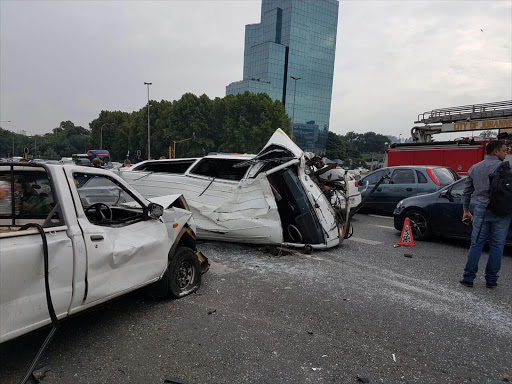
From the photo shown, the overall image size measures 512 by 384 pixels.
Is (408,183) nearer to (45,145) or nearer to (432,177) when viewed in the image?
(432,177)

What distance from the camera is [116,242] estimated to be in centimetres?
305

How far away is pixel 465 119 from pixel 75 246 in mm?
28221

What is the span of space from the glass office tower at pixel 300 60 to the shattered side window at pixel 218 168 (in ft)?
257

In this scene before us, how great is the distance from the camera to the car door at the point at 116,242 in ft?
9.21

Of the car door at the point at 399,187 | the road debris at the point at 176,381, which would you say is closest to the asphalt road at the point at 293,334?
the road debris at the point at 176,381

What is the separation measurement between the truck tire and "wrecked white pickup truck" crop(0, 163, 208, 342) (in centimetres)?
1

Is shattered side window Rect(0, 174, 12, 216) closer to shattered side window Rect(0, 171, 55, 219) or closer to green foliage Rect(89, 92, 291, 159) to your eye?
shattered side window Rect(0, 171, 55, 219)

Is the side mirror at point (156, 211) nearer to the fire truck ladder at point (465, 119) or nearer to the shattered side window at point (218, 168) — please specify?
the shattered side window at point (218, 168)

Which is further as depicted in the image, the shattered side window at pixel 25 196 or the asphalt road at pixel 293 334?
the shattered side window at pixel 25 196

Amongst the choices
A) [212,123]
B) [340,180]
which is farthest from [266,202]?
Result: [212,123]

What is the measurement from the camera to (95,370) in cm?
267

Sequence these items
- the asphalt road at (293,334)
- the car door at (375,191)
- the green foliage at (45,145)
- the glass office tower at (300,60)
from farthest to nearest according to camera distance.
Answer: the green foliage at (45,145)
the glass office tower at (300,60)
the car door at (375,191)
the asphalt road at (293,334)

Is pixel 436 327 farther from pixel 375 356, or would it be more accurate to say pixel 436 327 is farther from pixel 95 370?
pixel 95 370

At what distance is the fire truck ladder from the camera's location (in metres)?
21.5
